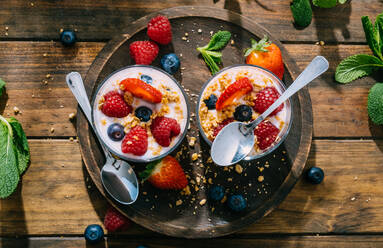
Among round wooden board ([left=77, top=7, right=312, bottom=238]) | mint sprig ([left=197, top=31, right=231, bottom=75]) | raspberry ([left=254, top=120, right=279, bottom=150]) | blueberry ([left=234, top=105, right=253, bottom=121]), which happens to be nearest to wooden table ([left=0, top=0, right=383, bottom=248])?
round wooden board ([left=77, top=7, right=312, bottom=238])

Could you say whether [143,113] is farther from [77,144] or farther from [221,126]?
[77,144]

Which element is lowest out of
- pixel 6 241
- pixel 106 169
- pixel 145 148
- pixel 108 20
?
pixel 6 241

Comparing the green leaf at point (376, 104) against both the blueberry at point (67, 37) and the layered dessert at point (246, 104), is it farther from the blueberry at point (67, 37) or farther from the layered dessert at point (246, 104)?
the blueberry at point (67, 37)

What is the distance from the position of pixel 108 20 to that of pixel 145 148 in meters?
0.80

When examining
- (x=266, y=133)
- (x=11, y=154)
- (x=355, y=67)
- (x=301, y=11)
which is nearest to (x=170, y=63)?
(x=266, y=133)

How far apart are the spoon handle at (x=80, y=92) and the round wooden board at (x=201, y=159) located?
76 millimetres

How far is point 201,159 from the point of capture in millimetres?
1837

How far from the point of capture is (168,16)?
1863 millimetres

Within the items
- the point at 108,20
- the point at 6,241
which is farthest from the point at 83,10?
the point at 6,241

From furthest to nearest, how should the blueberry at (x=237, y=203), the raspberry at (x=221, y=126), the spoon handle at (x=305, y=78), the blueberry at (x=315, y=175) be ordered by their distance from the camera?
the blueberry at (x=315, y=175)
the blueberry at (x=237, y=203)
the raspberry at (x=221, y=126)
the spoon handle at (x=305, y=78)

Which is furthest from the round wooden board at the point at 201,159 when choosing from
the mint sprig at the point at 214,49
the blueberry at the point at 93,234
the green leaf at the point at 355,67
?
the green leaf at the point at 355,67

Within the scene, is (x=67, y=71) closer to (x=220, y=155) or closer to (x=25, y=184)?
(x=25, y=184)

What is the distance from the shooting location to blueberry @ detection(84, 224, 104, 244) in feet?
5.81

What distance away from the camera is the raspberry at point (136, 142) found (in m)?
1.59
